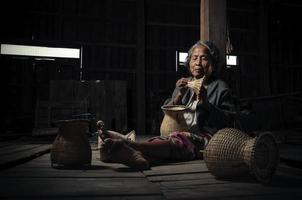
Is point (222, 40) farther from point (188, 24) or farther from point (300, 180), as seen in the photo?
point (188, 24)

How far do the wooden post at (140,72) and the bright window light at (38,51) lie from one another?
174 cm

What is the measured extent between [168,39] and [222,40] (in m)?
6.27

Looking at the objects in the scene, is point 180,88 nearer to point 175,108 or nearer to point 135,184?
point 175,108

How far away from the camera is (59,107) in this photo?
757 centimetres

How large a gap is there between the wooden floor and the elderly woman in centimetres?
14

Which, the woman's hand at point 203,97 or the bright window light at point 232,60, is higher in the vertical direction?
the bright window light at point 232,60

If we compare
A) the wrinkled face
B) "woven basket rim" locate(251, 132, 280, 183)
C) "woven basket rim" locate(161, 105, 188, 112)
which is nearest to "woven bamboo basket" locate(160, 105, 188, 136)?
"woven basket rim" locate(161, 105, 188, 112)

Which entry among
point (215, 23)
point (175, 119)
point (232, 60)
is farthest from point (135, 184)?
point (232, 60)

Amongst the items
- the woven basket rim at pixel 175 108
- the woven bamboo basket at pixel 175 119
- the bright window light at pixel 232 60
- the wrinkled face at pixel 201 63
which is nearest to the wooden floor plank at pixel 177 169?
the woven bamboo basket at pixel 175 119

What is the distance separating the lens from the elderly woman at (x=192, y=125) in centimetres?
279

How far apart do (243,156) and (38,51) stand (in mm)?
7971

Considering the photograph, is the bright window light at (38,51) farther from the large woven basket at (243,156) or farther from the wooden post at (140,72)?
the large woven basket at (243,156)

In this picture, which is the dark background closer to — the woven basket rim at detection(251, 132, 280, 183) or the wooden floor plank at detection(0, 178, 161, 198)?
the wooden floor plank at detection(0, 178, 161, 198)

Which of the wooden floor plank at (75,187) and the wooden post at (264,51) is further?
the wooden post at (264,51)
